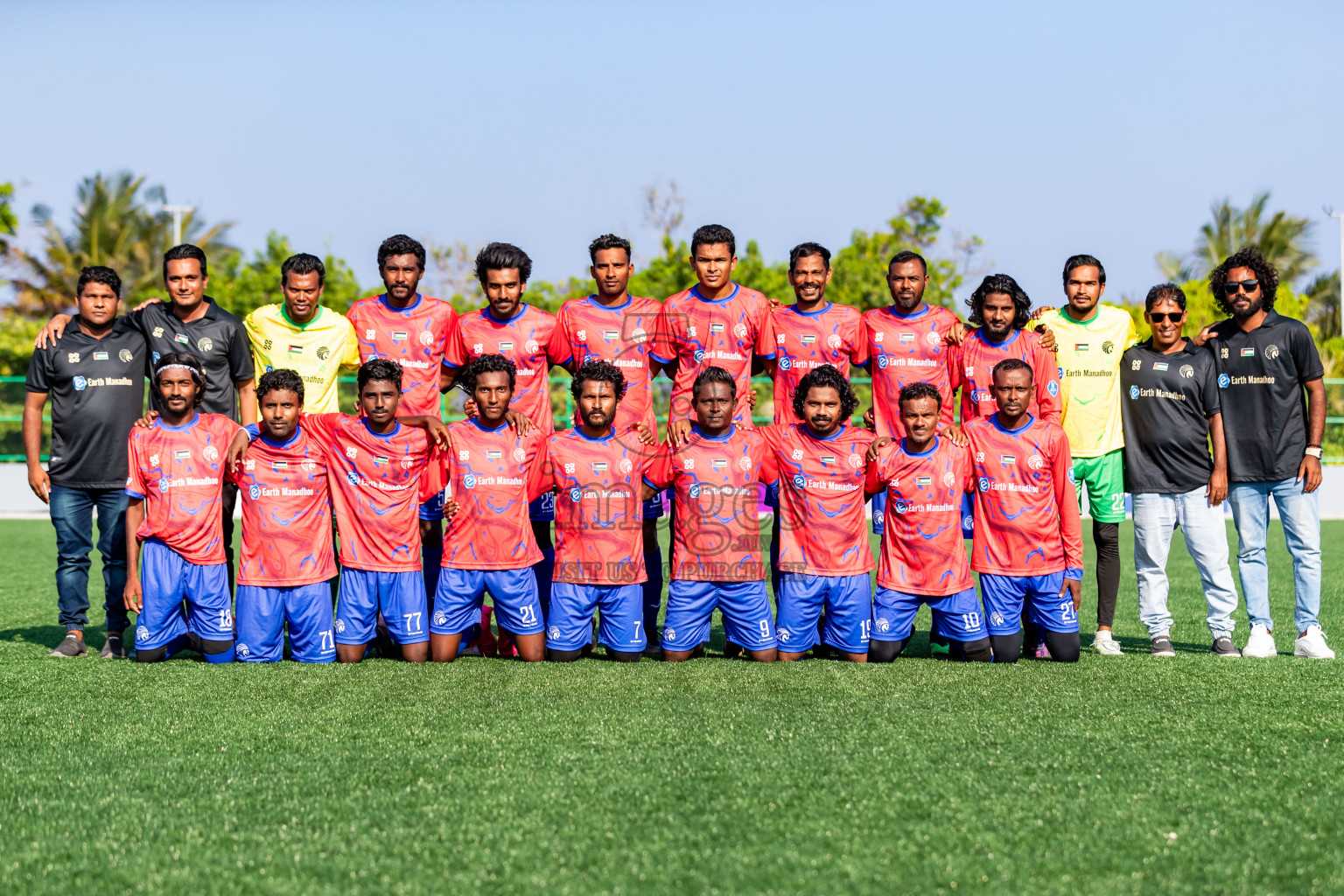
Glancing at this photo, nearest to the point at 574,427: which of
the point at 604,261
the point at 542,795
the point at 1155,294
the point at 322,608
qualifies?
the point at 604,261

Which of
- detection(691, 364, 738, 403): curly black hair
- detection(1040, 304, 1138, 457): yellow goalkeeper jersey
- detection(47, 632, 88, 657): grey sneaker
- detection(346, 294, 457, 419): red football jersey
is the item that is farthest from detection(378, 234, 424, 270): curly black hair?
detection(1040, 304, 1138, 457): yellow goalkeeper jersey

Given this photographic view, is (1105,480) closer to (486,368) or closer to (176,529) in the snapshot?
(486,368)

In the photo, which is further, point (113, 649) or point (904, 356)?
point (904, 356)

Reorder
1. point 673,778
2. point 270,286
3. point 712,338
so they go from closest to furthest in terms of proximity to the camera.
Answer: point 673,778, point 712,338, point 270,286

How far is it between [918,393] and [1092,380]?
1131 mm

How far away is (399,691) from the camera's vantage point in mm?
4977

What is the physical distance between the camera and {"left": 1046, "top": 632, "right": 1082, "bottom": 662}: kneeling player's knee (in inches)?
225

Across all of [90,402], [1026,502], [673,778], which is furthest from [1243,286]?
[90,402]

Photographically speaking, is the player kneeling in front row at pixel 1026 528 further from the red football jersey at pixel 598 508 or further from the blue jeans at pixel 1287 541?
the red football jersey at pixel 598 508

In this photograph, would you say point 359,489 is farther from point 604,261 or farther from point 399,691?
point 604,261

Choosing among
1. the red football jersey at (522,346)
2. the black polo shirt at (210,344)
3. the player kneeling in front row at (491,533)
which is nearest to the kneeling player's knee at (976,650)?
the player kneeling in front row at (491,533)

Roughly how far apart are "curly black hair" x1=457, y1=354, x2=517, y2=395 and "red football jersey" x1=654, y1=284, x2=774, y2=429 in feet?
2.89

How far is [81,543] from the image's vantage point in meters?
6.18

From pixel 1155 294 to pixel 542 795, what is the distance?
14.3ft
